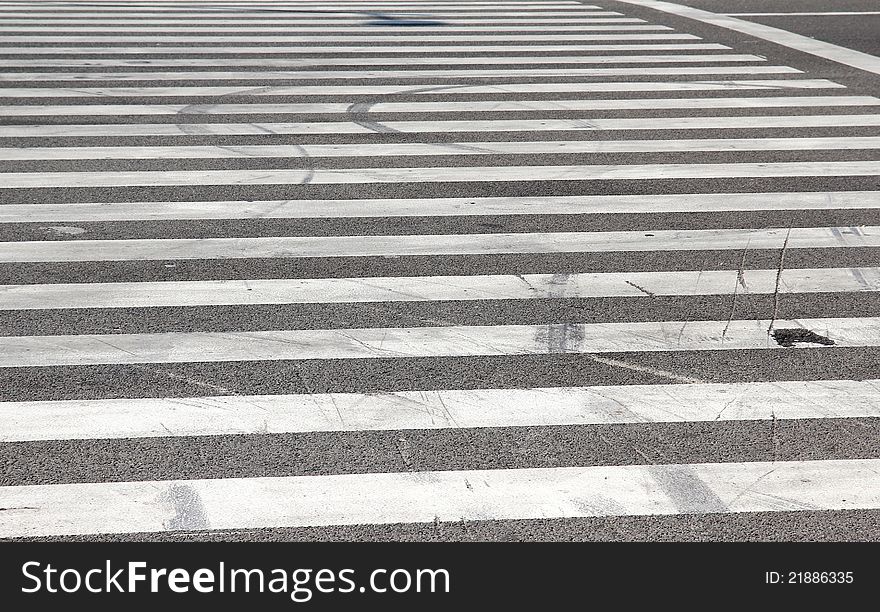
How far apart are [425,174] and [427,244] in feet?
5.47

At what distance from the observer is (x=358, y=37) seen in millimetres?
14727

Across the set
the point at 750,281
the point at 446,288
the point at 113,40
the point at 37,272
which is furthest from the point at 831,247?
the point at 113,40

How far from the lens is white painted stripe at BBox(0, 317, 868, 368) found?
16.6 ft

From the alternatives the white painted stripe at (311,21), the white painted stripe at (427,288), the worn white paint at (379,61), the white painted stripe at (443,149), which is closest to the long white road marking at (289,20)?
the white painted stripe at (311,21)

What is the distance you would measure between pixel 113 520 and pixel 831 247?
4.49 metres

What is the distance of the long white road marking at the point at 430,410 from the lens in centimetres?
439

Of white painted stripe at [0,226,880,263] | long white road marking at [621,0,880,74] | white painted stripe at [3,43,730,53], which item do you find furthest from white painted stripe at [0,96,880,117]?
white painted stripe at [0,226,880,263]

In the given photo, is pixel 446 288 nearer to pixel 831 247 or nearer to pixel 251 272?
pixel 251 272

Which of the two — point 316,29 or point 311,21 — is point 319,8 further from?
point 316,29

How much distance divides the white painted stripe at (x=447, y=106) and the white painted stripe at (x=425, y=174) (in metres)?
2.10

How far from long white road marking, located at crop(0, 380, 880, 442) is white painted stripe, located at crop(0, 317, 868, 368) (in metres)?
0.41

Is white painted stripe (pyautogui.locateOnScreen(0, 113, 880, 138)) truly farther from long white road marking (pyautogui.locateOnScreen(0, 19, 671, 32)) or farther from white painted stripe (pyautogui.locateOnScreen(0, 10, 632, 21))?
white painted stripe (pyautogui.locateOnScreen(0, 10, 632, 21))

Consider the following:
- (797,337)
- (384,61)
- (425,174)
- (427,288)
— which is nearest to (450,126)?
(425,174)

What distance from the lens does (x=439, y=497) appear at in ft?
12.9
